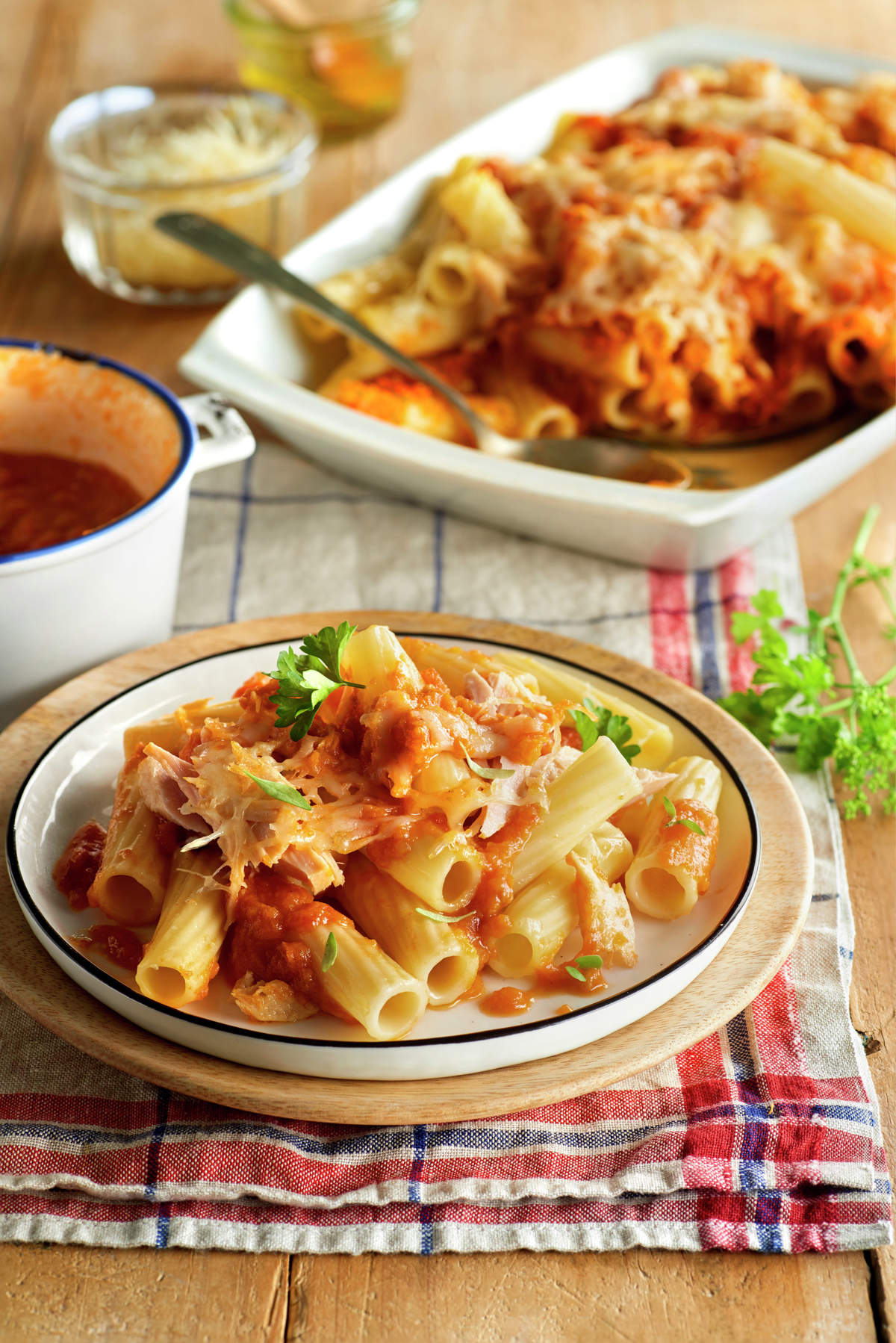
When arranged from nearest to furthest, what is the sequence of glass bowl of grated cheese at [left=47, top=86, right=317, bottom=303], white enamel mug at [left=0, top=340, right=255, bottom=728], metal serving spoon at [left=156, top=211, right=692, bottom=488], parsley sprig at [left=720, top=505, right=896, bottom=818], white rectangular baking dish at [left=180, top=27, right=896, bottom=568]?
white enamel mug at [left=0, top=340, right=255, bottom=728]
parsley sprig at [left=720, top=505, right=896, bottom=818]
white rectangular baking dish at [left=180, top=27, right=896, bottom=568]
metal serving spoon at [left=156, top=211, right=692, bottom=488]
glass bowl of grated cheese at [left=47, top=86, right=317, bottom=303]

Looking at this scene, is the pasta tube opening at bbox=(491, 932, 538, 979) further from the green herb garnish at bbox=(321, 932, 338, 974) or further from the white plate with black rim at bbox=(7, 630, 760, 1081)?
the green herb garnish at bbox=(321, 932, 338, 974)

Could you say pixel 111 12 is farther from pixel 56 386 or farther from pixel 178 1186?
pixel 178 1186

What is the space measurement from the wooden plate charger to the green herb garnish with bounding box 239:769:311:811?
0.30 meters

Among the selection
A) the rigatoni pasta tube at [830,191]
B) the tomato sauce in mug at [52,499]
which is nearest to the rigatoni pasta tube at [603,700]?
the tomato sauce in mug at [52,499]

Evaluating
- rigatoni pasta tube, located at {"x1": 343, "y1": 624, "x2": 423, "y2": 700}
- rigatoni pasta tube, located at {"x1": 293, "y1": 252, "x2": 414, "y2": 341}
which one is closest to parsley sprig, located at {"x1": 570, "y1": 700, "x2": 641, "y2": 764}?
rigatoni pasta tube, located at {"x1": 343, "y1": 624, "x2": 423, "y2": 700}

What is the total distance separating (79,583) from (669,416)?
1526 mm

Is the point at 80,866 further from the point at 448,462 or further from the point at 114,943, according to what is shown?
the point at 448,462

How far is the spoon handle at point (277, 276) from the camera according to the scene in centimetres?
303

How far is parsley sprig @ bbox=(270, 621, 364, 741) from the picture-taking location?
170cm

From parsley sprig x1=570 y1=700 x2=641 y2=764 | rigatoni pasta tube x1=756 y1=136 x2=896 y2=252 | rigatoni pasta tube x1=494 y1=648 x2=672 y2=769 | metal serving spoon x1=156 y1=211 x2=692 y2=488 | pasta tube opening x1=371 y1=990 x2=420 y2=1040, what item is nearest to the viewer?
pasta tube opening x1=371 y1=990 x2=420 y2=1040

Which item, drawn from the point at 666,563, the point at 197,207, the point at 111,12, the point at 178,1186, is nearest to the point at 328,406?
the point at 666,563

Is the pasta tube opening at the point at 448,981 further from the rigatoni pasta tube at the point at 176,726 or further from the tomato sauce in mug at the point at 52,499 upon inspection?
the tomato sauce in mug at the point at 52,499

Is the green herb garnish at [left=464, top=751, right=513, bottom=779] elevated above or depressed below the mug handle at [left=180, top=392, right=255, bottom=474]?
above

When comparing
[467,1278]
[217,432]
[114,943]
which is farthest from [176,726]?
[467,1278]
